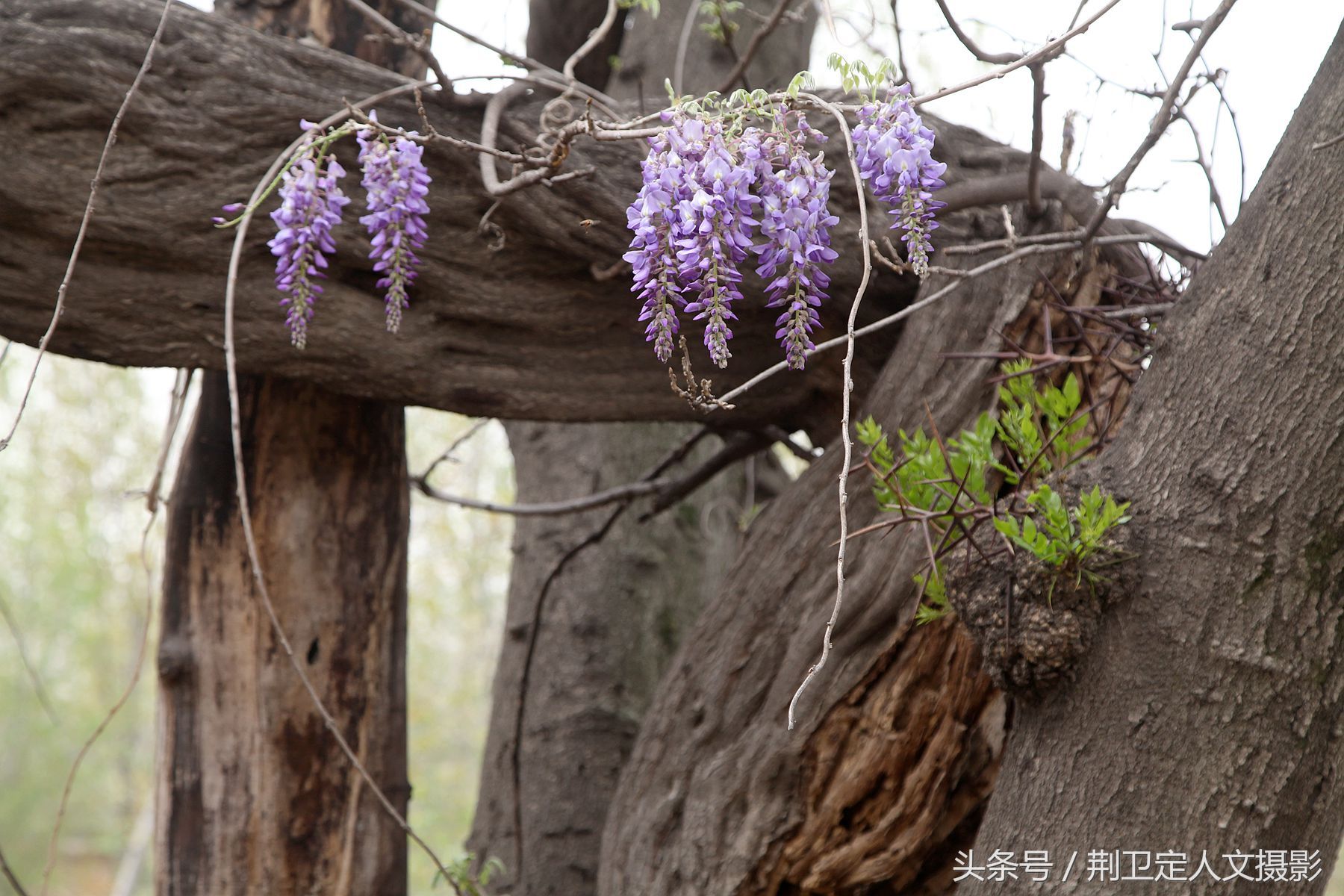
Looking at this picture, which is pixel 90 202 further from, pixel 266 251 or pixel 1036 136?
pixel 1036 136

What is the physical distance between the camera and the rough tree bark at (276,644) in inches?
82.7

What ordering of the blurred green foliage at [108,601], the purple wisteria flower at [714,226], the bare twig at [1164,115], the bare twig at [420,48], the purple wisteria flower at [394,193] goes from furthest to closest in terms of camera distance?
1. the blurred green foliage at [108,601]
2. the bare twig at [420,48]
3. the purple wisteria flower at [394,193]
4. the bare twig at [1164,115]
5. the purple wisteria flower at [714,226]

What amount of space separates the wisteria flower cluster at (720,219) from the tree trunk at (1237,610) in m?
0.55

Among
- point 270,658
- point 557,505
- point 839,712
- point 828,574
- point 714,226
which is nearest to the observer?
point 714,226

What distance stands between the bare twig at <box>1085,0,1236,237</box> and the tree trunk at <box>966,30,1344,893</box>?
0.55 ft

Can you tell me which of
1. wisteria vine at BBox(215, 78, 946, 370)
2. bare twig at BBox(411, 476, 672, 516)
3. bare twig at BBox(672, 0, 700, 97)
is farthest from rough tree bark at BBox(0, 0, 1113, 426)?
bare twig at BBox(672, 0, 700, 97)

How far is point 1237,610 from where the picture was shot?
1245 mm

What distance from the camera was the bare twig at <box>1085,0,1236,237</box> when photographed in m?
1.38

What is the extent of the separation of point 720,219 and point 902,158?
0.23 metres

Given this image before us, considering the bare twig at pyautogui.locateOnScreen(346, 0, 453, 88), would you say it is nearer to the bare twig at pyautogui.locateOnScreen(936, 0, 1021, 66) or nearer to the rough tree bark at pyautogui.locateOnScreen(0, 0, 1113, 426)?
the rough tree bark at pyautogui.locateOnScreen(0, 0, 1113, 426)

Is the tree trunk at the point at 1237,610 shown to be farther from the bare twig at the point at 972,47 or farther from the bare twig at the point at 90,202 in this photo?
the bare twig at the point at 90,202

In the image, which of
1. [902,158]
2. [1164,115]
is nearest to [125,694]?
[902,158]

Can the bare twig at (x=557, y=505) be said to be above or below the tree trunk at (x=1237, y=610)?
above

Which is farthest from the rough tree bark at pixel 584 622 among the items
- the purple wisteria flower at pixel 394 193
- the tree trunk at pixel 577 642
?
the purple wisteria flower at pixel 394 193
